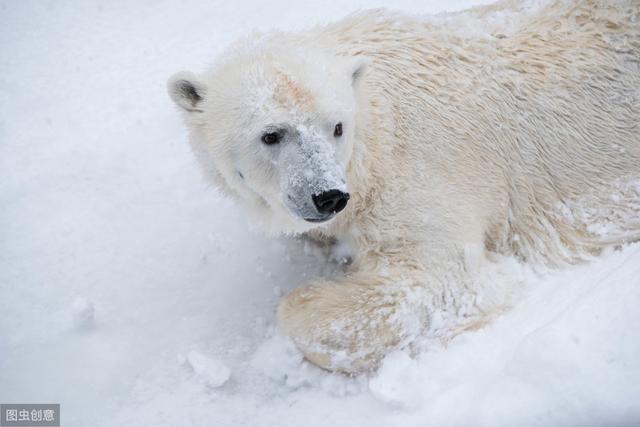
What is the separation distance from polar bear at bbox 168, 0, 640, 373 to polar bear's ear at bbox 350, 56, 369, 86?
0.4 inches

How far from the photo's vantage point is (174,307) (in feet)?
10.2

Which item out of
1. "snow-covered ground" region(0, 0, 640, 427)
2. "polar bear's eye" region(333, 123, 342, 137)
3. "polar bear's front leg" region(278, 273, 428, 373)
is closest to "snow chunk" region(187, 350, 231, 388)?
"snow-covered ground" region(0, 0, 640, 427)

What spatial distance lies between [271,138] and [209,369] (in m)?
1.25

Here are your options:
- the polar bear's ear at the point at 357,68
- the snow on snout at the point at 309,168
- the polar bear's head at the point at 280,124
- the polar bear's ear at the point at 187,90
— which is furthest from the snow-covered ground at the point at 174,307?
the polar bear's ear at the point at 357,68

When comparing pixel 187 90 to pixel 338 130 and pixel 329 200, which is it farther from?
pixel 329 200

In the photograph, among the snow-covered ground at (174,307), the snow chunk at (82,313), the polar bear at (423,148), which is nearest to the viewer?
the snow-covered ground at (174,307)

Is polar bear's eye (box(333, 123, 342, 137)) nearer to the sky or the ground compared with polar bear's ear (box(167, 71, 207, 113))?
nearer to the ground

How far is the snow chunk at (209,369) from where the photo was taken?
2715 millimetres

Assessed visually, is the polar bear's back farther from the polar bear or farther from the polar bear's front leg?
the polar bear's front leg

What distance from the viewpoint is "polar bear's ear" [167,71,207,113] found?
2512 mm

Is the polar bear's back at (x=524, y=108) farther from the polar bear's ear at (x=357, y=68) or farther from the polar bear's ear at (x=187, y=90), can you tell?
the polar bear's ear at (x=187, y=90)

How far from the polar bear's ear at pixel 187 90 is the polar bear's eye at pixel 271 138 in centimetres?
43

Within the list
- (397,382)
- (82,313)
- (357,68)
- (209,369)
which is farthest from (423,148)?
(82,313)

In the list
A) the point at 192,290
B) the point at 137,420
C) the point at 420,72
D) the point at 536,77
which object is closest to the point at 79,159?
the point at 192,290
